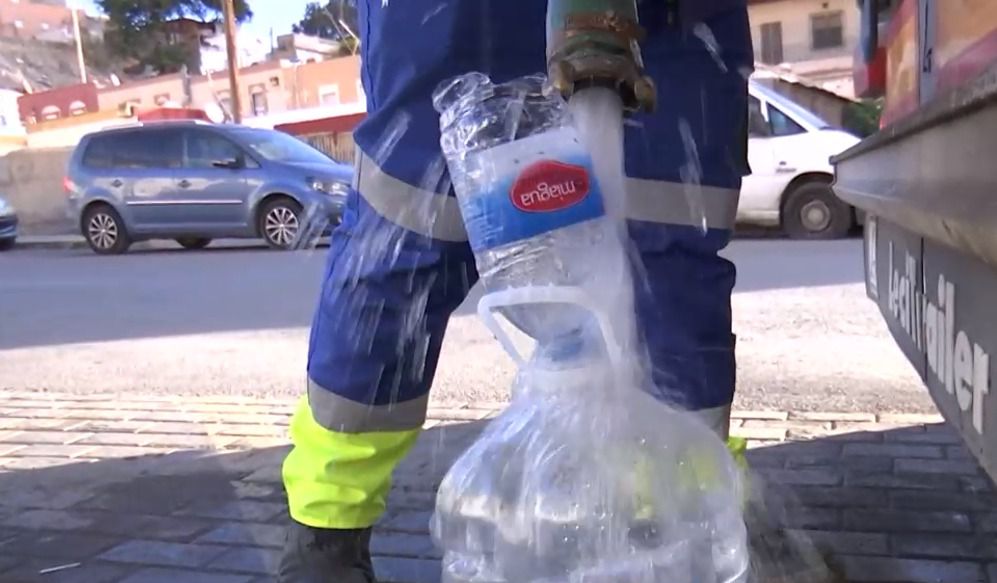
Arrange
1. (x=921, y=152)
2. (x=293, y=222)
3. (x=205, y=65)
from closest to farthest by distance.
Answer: (x=921, y=152) → (x=293, y=222) → (x=205, y=65)

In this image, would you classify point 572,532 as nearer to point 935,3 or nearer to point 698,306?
point 698,306

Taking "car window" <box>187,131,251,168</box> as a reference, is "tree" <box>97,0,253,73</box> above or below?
above

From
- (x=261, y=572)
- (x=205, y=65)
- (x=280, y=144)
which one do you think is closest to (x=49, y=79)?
(x=205, y=65)

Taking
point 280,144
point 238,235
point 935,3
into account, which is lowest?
point 238,235

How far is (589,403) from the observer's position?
61.6 inches

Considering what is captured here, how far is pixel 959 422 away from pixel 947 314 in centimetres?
17

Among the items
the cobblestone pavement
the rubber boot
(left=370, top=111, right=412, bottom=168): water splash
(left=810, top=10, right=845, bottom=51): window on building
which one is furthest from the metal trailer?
(left=810, top=10, right=845, bottom=51): window on building

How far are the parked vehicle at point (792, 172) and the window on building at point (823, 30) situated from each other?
2622 centimetres

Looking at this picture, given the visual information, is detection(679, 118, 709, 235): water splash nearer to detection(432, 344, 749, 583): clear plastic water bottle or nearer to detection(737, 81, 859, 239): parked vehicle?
detection(432, 344, 749, 583): clear plastic water bottle

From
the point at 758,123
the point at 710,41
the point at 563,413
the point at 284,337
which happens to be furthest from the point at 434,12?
the point at 758,123

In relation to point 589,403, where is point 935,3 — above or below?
above

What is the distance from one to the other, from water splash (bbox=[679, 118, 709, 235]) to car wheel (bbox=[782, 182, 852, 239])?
1029 cm

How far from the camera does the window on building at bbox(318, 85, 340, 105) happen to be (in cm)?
4547

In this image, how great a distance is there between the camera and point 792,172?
40.7 ft
